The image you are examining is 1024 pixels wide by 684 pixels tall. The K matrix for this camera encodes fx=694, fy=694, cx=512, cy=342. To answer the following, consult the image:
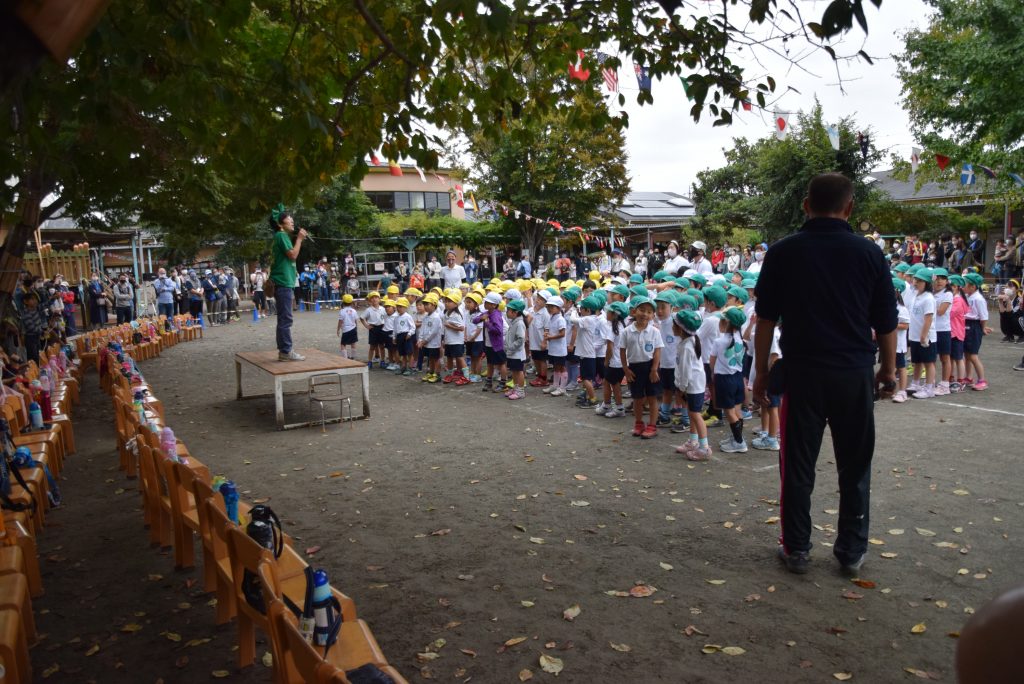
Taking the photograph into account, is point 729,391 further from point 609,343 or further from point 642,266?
point 642,266

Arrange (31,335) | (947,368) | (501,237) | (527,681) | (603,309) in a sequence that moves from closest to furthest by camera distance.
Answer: (527,681)
(947,368)
(603,309)
(31,335)
(501,237)

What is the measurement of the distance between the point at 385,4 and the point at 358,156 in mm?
1276

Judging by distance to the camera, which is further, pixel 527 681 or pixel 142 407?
pixel 142 407

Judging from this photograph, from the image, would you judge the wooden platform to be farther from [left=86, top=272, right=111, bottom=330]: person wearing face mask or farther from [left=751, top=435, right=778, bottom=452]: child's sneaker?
[left=86, top=272, right=111, bottom=330]: person wearing face mask

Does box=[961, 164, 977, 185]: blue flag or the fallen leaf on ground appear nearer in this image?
the fallen leaf on ground

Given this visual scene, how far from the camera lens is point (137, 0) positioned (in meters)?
5.31

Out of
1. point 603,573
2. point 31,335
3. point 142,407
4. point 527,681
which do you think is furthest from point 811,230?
point 31,335

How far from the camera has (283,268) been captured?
9969 mm

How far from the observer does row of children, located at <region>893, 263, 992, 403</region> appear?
33.5ft

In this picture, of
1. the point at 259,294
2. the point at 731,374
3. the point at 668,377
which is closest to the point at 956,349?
the point at 731,374

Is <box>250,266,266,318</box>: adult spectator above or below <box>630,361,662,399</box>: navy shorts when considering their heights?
above

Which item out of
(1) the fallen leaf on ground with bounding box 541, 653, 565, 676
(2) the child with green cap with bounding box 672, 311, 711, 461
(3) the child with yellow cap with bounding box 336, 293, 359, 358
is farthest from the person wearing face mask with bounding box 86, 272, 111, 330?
(1) the fallen leaf on ground with bounding box 541, 653, 565, 676

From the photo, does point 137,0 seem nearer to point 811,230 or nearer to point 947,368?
point 811,230

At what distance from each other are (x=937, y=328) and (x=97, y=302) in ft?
83.6
